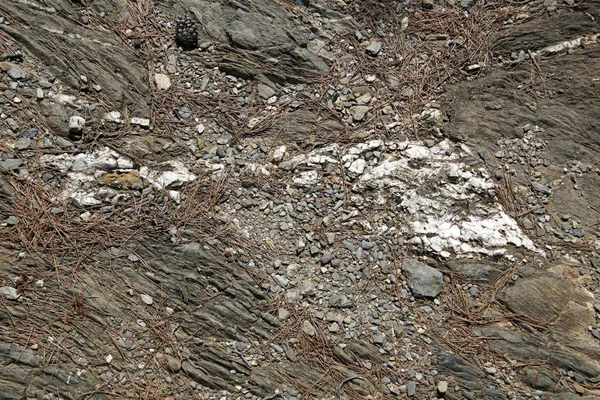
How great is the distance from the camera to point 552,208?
13.4ft

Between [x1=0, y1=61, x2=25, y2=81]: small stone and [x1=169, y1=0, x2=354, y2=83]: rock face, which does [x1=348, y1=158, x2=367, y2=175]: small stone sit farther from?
[x1=0, y1=61, x2=25, y2=81]: small stone

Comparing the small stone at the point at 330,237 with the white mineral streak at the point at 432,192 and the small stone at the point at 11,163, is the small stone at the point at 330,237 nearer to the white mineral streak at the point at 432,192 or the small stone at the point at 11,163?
the white mineral streak at the point at 432,192

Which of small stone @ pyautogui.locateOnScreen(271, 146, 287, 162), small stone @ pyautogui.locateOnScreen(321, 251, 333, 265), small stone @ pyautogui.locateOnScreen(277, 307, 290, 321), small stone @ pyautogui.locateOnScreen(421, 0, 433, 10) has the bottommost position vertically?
small stone @ pyautogui.locateOnScreen(277, 307, 290, 321)

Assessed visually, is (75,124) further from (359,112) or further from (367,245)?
(367,245)

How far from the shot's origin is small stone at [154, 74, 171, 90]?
175 inches

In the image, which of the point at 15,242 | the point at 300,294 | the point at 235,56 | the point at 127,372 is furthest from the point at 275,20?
the point at 127,372

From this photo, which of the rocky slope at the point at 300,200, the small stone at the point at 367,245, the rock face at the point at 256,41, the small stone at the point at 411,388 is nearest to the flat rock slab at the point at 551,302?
the rocky slope at the point at 300,200

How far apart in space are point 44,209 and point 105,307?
955mm

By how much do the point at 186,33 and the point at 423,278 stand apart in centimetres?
327

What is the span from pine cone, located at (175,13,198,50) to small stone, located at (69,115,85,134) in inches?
50.7

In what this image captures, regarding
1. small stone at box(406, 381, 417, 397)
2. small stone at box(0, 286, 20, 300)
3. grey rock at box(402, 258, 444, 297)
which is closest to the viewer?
small stone at box(0, 286, 20, 300)

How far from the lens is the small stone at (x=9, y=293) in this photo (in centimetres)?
343

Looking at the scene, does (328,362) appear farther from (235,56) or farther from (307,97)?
(235,56)

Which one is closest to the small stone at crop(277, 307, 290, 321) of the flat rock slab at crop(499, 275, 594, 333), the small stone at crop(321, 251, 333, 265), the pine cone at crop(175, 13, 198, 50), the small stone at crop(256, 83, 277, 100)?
the small stone at crop(321, 251, 333, 265)
